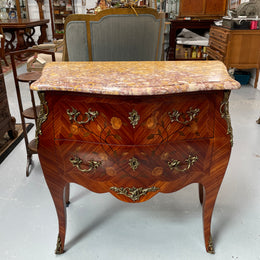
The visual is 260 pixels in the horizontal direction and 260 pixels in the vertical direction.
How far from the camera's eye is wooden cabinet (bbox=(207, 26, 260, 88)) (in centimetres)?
438

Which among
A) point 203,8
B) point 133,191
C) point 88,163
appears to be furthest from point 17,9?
point 133,191

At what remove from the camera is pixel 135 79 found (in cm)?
119

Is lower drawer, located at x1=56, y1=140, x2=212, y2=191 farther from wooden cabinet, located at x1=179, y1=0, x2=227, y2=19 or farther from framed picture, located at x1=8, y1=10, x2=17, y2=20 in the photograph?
framed picture, located at x1=8, y1=10, x2=17, y2=20

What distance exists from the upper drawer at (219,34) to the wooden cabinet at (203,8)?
49.4 inches

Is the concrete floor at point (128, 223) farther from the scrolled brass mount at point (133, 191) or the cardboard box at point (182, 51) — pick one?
the cardboard box at point (182, 51)

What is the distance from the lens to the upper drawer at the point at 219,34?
445 cm

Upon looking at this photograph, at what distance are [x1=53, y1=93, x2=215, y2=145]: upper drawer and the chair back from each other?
141 centimetres

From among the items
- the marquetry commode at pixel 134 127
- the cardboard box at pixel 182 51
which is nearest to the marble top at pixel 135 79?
the marquetry commode at pixel 134 127

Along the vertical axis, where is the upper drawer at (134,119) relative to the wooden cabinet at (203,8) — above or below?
below

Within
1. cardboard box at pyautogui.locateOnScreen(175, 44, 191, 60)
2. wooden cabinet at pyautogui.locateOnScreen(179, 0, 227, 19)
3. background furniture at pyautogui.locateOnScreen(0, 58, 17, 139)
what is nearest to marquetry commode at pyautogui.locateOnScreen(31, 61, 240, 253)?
background furniture at pyautogui.locateOnScreen(0, 58, 17, 139)

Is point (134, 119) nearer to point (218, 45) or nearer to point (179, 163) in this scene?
point (179, 163)

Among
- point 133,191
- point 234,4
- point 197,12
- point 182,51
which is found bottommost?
point 182,51

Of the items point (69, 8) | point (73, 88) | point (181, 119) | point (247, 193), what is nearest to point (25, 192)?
point (73, 88)

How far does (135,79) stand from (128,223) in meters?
1.01
